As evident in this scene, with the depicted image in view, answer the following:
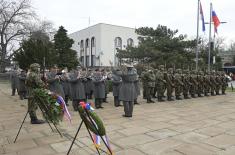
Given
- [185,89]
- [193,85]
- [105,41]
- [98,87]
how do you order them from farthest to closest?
[105,41]
[193,85]
[185,89]
[98,87]

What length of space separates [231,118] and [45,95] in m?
5.67

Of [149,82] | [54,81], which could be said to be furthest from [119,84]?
[54,81]

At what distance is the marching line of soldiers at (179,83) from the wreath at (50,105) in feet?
22.0

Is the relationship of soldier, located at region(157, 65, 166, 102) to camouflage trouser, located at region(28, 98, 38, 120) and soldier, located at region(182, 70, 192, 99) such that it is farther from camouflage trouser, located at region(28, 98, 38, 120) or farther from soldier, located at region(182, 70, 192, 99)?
camouflage trouser, located at region(28, 98, 38, 120)

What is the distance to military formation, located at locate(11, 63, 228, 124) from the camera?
8.30 m

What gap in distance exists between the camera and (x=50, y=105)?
5.94 m

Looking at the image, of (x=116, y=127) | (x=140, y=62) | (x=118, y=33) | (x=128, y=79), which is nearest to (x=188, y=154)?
(x=116, y=127)

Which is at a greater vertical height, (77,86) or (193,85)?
(77,86)

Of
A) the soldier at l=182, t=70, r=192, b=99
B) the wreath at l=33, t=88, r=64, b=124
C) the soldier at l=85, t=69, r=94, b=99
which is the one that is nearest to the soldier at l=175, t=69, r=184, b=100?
the soldier at l=182, t=70, r=192, b=99

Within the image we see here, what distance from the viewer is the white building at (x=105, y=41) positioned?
48.8 metres

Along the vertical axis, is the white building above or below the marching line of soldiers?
above

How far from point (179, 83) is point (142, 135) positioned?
760 cm

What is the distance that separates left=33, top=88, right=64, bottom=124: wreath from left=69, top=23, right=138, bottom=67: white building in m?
40.9

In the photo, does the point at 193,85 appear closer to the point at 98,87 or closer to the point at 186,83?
the point at 186,83
